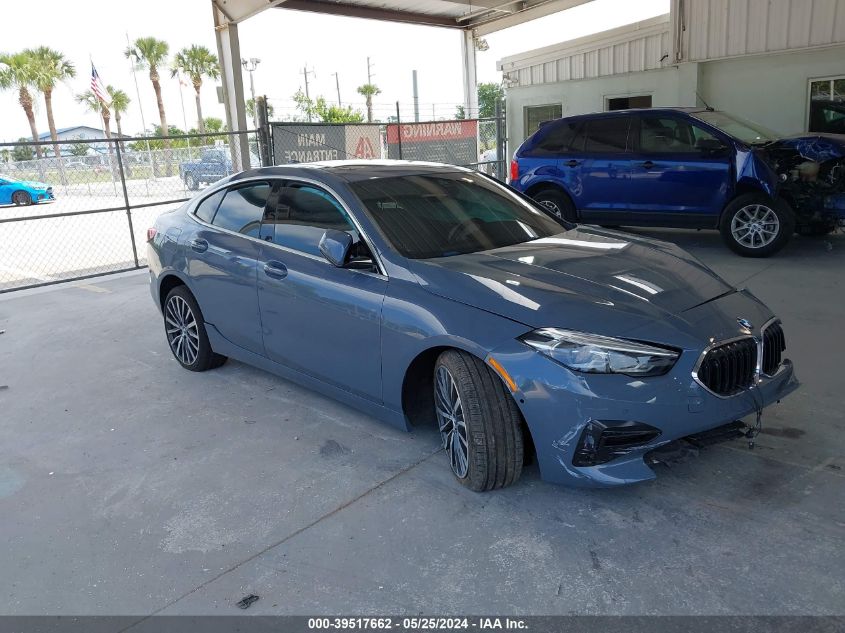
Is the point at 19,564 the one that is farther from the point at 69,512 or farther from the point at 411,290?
the point at 411,290

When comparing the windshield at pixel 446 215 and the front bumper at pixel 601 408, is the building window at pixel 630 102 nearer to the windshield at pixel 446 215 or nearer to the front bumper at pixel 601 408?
the windshield at pixel 446 215

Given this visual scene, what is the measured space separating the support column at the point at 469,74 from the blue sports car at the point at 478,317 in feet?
43.9

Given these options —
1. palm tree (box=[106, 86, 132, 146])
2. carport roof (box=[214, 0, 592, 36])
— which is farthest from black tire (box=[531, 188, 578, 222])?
palm tree (box=[106, 86, 132, 146])

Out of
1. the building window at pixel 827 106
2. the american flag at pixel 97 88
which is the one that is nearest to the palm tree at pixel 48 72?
the american flag at pixel 97 88

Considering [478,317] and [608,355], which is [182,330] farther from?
[608,355]

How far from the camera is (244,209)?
183 inches

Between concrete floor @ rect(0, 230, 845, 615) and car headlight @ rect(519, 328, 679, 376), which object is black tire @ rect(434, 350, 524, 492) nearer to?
concrete floor @ rect(0, 230, 845, 615)

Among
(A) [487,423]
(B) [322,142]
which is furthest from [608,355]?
(B) [322,142]

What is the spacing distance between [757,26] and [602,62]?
12.0 feet

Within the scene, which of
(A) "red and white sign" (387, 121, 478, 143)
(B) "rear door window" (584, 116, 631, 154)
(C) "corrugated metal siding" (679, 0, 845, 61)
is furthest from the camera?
(A) "red and white sign" (387, 121, 478, 143)

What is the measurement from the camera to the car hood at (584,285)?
3.04 metres

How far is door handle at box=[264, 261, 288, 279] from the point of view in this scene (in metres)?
4.12

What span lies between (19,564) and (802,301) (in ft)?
21.1

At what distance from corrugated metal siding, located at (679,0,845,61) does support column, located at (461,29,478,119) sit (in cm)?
603
